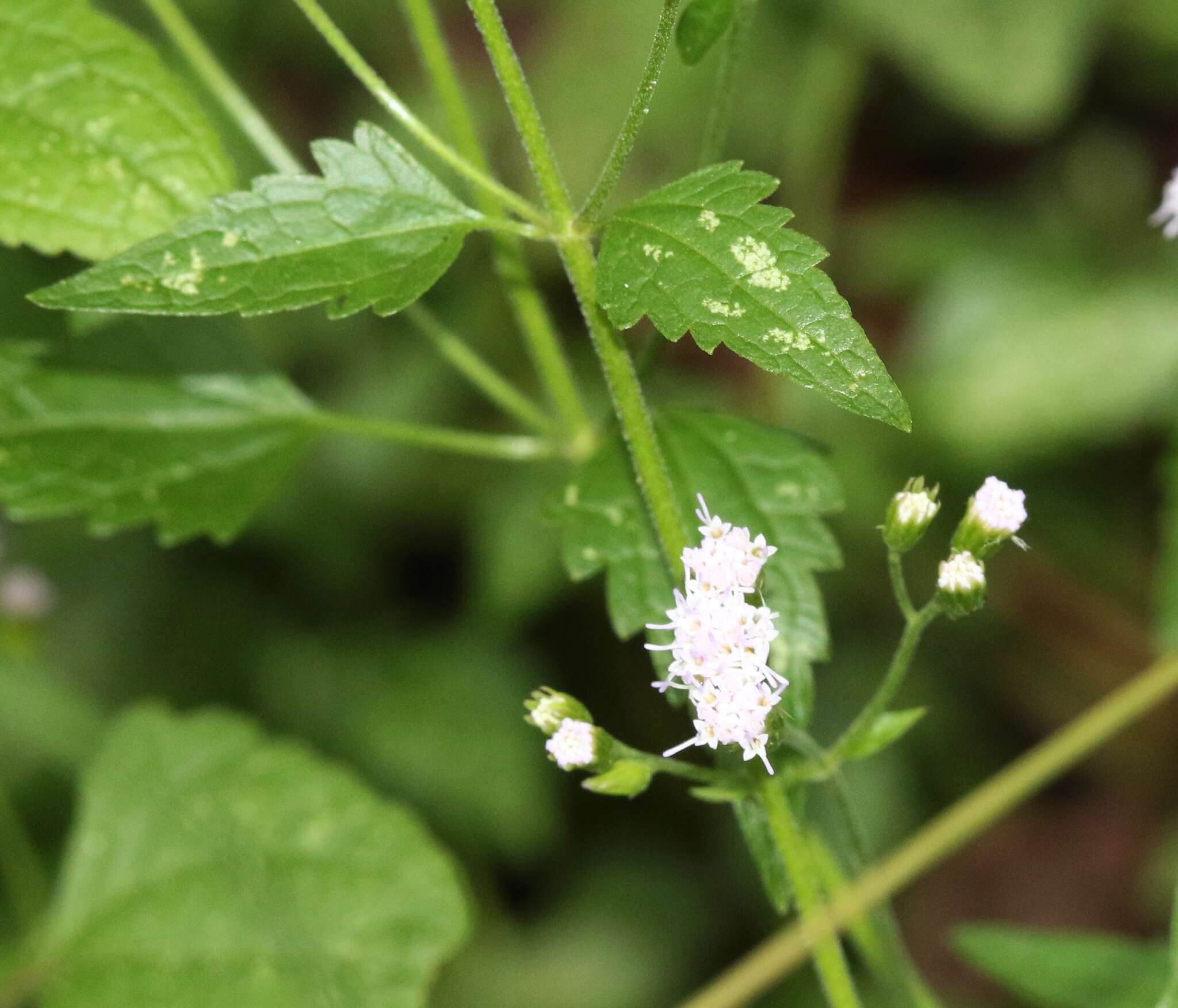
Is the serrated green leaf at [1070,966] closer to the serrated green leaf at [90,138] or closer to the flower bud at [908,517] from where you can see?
the flower bud at [908,517]

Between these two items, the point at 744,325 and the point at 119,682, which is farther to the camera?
the point at 119,682

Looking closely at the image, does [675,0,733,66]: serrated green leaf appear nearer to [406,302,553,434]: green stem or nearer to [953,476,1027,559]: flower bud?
[953,476,1027,559]: flower bud

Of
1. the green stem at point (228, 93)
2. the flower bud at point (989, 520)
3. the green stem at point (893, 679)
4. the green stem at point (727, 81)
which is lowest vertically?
the green stem at point (893, 679)

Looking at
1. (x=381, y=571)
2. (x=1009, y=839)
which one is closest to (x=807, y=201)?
(x=381, y=571)

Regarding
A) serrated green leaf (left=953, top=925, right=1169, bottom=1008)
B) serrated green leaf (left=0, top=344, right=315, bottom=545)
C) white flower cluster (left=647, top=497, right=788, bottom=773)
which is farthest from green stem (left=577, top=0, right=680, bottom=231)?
serrated green leaf (left=953, top=925, right=1169, bottom=1008)

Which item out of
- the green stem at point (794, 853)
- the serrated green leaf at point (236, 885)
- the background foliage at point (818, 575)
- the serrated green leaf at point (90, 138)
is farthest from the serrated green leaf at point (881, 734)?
the background foliage at point (818, 575)

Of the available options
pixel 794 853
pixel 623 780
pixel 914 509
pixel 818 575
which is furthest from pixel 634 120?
pixel 818 575

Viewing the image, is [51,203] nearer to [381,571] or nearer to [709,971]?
[381,571]
